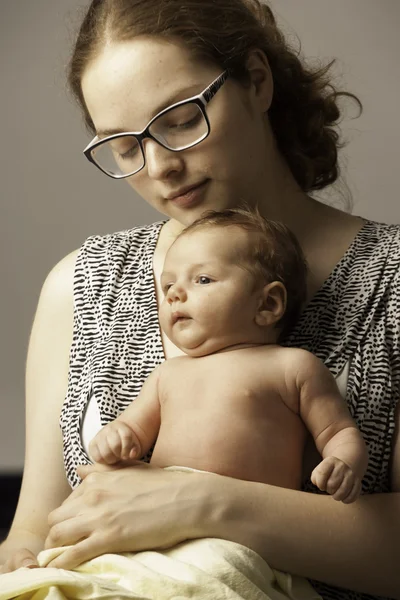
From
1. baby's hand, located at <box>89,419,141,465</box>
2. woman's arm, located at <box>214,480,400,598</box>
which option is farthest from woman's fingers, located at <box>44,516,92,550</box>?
woman's arm, located at <box>214,480,400,598</box>

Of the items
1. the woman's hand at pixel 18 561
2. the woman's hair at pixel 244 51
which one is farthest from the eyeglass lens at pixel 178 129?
the woman's hand at pixel 18 561

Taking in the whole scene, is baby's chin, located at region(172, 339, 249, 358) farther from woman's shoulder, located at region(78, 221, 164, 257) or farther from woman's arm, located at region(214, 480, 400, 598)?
woman's shoulder, located at region(78, 221, 164, 257)

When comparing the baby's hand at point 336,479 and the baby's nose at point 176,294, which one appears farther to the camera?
the baby's nose at point 176,294

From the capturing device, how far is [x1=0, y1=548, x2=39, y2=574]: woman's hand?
5.98 feet

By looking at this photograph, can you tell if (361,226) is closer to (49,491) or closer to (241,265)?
(241,265)

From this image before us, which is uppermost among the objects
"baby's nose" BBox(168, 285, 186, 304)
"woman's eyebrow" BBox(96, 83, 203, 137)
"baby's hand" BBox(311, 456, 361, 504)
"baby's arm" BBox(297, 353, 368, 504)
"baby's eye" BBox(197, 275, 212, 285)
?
"woman's eyebrow" BBox(96, 83, 203, 137)

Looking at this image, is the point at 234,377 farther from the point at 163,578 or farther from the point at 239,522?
the point at 163,578

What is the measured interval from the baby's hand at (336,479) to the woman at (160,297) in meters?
0.16

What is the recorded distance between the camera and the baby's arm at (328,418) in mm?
1647

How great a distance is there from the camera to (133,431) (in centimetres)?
184

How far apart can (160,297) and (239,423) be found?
1.47 feet

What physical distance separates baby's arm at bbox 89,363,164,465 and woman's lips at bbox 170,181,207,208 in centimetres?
31

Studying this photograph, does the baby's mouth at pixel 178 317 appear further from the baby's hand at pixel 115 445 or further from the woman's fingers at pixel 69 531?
the woman's fingers at pixel 69 531

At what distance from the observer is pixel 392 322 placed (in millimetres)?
1951
